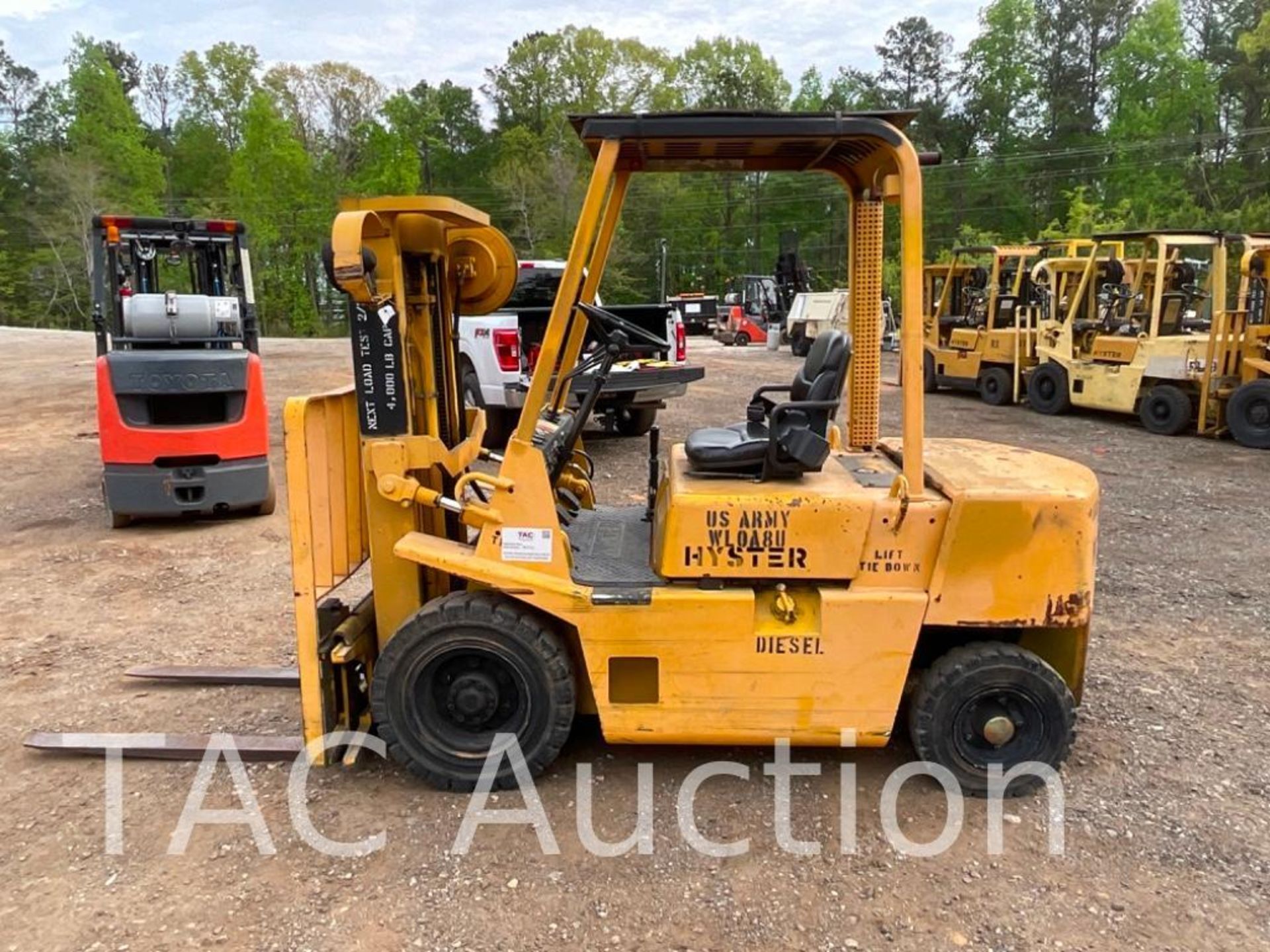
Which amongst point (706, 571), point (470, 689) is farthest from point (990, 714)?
point (470, 689)

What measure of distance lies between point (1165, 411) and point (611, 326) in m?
10.8

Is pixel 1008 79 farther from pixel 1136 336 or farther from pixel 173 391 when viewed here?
pixel 173 391

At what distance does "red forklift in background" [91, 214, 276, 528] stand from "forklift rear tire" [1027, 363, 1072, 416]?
1129 centimetres

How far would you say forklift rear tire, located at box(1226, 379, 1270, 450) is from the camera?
437 inches

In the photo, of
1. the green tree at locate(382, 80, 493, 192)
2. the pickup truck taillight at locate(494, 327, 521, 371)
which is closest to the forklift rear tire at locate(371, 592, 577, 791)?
the pickup truck taillight at locate(494, 327, 521, 371)

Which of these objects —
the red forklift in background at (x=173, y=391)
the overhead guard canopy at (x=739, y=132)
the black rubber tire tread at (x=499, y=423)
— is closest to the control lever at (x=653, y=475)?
the overhead guard canopy at (x=739, y=132)

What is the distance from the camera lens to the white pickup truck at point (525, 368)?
9680 mm

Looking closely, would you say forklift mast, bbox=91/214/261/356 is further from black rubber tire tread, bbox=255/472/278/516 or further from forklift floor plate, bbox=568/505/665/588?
forklift floor plate, bbox=568/505/665/588

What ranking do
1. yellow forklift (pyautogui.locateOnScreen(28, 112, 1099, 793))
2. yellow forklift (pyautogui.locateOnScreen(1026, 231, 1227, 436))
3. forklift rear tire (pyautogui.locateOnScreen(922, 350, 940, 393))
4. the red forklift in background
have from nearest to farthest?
yellow forklift (pyautogui.locateOnScreen(28, 112, 1099, 793))
the red forklift in background
yellow forklift (pyautogui.locateOnScreen(1026, 231, 1227, 436))
forklift rear tire (pyautogui.locateOnScreen(922, 350, 940, 393))

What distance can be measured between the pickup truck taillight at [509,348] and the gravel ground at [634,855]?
14.8ft

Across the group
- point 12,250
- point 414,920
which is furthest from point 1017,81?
point 414,920

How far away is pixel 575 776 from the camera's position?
3.74m

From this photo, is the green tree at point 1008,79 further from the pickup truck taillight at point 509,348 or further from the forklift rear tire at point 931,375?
the pickup truck taillight at point 509,348

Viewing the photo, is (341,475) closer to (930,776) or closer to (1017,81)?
(930,776)
